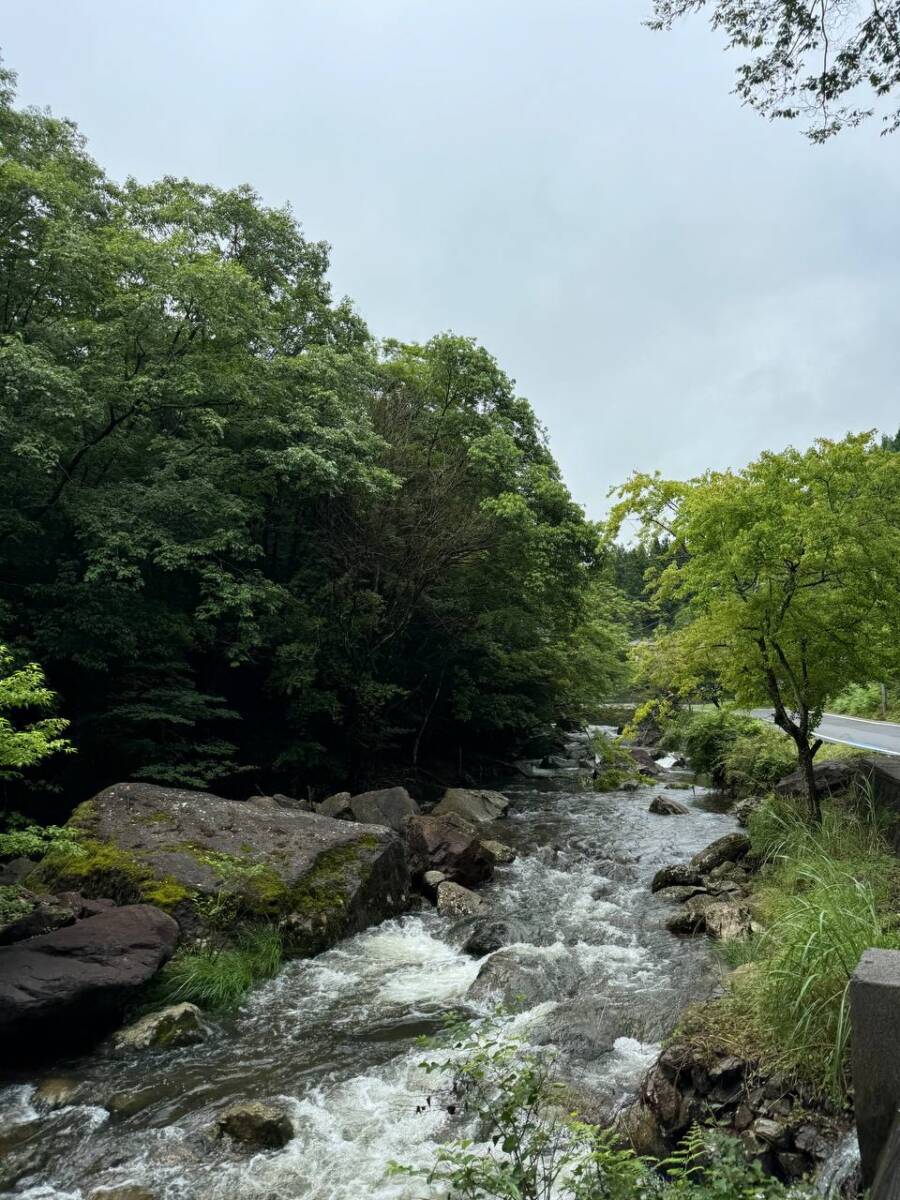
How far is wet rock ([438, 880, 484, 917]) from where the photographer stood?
10.0 meters

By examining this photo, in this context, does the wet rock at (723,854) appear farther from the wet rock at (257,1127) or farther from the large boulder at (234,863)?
the wet rock at (257,1127)

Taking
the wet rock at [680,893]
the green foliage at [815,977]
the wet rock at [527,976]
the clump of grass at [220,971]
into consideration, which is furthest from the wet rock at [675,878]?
the clump of grass at [220,971]

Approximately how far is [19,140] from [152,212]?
A: 126 inches

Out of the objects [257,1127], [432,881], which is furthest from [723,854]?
[257,1127]

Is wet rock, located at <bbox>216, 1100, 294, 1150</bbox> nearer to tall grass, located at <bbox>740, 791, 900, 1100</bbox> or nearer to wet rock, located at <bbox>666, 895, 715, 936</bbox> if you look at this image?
tall grass, located at <bbox>740, 791, 900, 1100</bbox>

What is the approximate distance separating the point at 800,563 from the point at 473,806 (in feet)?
33.1

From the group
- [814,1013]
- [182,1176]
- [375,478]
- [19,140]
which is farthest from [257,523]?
[814,1013]

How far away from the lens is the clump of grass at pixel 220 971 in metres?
6.99

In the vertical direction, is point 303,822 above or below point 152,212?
below

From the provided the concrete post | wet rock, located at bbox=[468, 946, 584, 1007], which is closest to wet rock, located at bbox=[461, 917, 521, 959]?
wet rock, located at bbox=[468, 946, 584, 1007]

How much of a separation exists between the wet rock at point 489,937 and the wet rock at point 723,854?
3.87 meters

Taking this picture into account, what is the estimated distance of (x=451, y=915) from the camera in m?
9.95

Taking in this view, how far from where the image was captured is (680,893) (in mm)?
10312

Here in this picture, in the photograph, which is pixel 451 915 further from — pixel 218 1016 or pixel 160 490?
pixel 160 490
